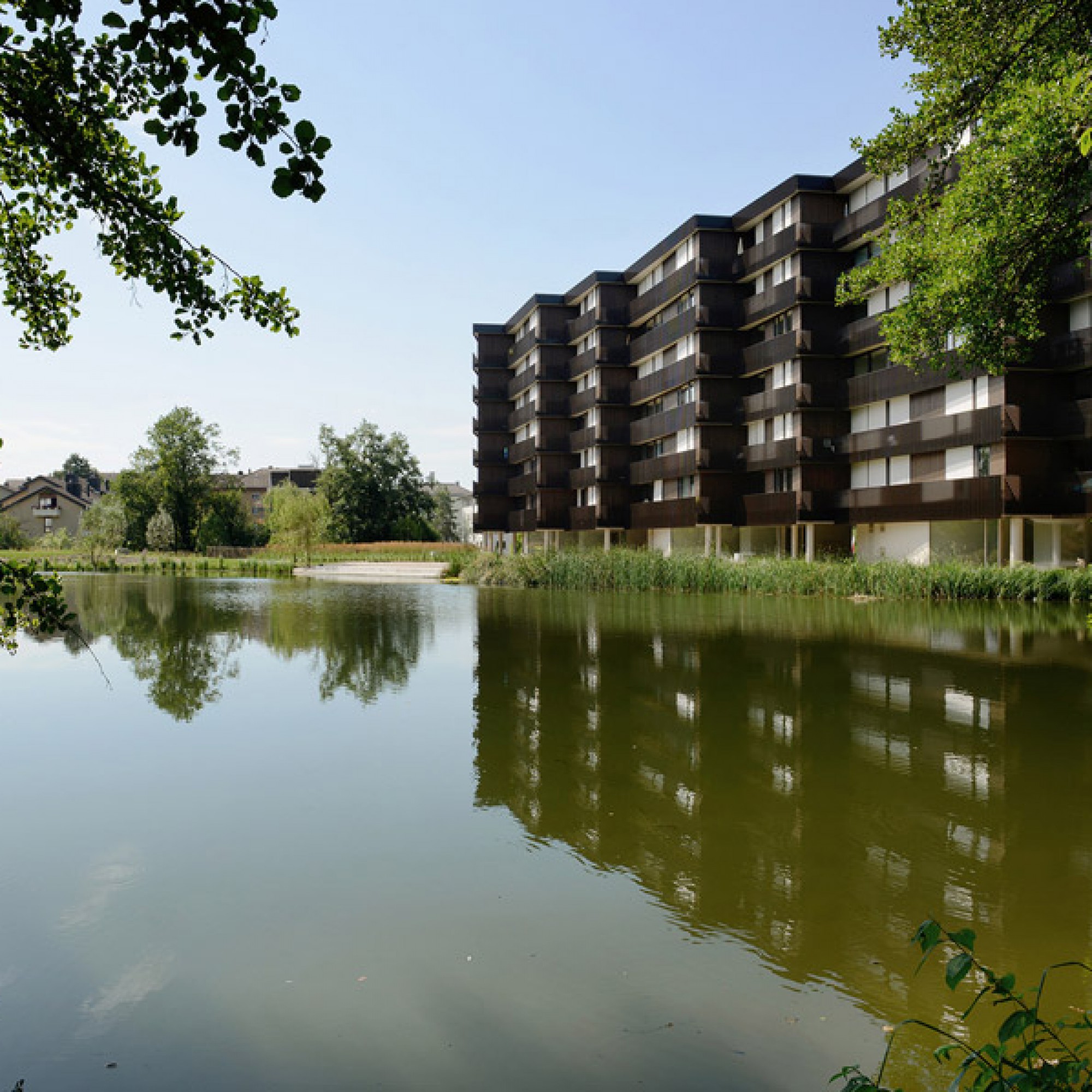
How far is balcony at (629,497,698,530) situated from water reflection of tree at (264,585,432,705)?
69.5ft

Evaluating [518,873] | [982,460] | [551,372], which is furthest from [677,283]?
[518,873]

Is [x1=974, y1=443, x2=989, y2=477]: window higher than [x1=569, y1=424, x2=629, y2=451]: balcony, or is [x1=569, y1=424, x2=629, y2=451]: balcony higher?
[x1=569, y1=424, x2=629, y2=451]: balcony

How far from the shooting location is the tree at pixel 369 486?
83.3 m

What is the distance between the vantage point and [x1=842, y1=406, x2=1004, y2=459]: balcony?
111 feet

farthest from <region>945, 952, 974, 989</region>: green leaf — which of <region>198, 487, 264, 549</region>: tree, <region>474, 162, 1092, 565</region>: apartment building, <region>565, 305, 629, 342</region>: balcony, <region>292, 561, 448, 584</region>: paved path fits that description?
<region>198, 487, 264, 549</region>: tree

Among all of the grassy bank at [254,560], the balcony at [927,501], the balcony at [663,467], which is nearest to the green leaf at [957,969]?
the balcony at [927,501]

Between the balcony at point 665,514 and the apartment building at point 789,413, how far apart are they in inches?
4.9

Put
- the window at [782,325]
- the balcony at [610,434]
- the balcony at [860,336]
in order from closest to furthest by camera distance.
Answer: the balcony at [860,336] → the window at [782,325] → the balcony at [610,434]

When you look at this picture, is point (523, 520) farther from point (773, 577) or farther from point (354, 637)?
point (354, 637)

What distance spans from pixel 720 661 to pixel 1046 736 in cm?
550

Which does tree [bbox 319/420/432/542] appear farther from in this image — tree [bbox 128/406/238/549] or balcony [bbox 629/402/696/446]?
balcony [bbox 629/402/696/446]

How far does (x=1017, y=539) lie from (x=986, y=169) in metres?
23.6

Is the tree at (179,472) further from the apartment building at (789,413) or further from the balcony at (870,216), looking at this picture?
the balcony at (870,216)

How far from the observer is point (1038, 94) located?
11102mm
